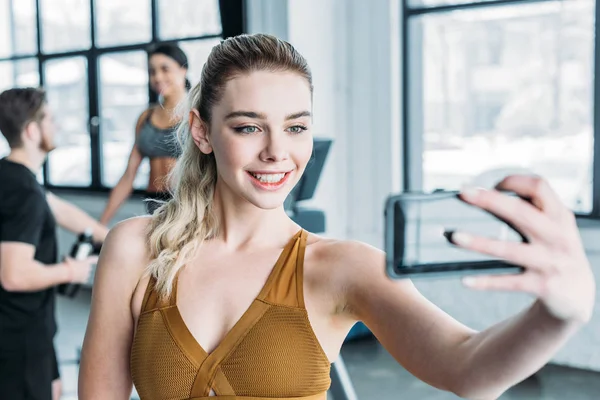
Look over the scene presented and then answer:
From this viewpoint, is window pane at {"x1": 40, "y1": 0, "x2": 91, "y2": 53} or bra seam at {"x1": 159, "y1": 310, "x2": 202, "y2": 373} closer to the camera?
bra seam at {"x1": 159, "y1": 310, "x2": 202, "y2": 373}

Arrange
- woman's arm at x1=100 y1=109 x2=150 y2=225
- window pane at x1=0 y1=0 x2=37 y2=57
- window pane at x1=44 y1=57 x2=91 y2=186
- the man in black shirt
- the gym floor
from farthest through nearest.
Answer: window pane at x1=0 y1=0 x2=37 y2=57
window pane at x1=44 y1=57 x2=91 y2=186
woman's arm at x1=100 y1=109 x2=150 y2=225
the gym floor
the man in black shirt

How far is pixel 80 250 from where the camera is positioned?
2627 mm

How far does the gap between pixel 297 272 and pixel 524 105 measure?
3.44m

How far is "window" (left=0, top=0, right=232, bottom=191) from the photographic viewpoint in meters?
5.99

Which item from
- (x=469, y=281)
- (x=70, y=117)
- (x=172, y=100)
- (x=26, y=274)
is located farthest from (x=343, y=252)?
(x=70, y=117)

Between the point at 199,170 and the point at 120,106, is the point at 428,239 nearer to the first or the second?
the point at 199,170

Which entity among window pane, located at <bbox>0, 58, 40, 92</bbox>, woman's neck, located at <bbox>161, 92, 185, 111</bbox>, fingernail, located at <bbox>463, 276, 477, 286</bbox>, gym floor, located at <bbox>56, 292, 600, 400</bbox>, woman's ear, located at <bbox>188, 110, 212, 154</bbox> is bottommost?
gym floor, located at <bbox>56, 292, 600, 400</bbox>

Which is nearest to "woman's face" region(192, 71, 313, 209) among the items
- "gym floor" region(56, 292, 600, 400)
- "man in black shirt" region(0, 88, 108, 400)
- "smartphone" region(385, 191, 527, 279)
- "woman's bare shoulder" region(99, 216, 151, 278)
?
"woman's bare shoulder" region(99, 216, 151, 278)

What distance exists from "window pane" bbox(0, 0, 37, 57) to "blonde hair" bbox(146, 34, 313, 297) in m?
5.96

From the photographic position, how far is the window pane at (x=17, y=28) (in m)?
7.03

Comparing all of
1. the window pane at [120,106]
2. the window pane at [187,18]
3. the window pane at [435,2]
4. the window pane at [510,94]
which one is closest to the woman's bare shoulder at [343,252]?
the window pane at [510,94]

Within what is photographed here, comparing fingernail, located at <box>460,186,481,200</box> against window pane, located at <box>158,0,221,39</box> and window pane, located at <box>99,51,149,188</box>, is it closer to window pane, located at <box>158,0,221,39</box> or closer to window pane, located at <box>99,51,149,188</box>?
window pane, located at <box>158,0,221,39</box>

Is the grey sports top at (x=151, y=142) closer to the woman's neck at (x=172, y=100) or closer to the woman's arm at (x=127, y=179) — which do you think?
the woman's arm at (x=127, y=179)

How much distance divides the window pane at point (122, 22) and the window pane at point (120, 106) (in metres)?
0.13
